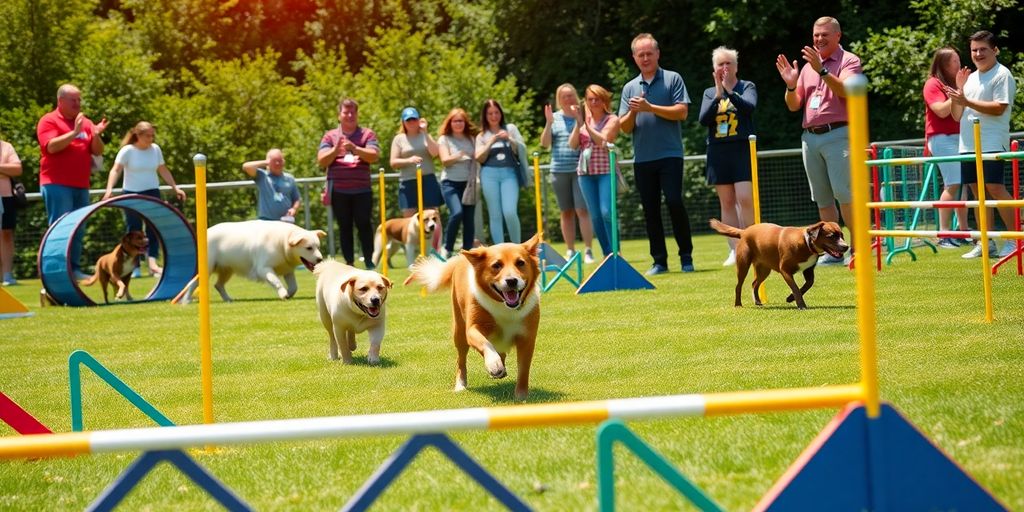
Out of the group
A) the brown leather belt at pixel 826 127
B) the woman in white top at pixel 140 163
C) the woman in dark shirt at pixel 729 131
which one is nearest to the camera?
the brown leather belt at pixel 826 127

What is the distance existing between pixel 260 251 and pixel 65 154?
9.16 ft

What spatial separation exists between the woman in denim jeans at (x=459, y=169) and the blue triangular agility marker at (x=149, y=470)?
33.2ft

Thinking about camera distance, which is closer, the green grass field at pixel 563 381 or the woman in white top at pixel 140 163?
the green grass field at pixel 563 381

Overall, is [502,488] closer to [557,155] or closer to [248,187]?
[557,155]

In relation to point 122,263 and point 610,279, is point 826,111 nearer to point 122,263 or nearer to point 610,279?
point 610,279

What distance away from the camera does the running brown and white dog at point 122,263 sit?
13117mm

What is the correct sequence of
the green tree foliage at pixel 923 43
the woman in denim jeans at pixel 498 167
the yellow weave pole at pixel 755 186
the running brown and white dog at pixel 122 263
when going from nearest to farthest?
the yellow weave pole at pixel 755 186
the woman in denim jeans at pixel 498 167
the running brown and white dog at pixel 122 263
the green tree foliage at pixel 923 43

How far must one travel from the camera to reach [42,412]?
601 cm

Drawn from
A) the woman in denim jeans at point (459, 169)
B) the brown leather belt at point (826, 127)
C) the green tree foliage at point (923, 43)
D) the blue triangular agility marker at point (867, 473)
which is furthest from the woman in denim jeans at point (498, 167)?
the blue triangular agility marker at point (867, 473)

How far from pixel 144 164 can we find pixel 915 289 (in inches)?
355

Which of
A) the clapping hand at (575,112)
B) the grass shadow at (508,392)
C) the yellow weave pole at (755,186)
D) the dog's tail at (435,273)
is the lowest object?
the grass shadow at (508,392)

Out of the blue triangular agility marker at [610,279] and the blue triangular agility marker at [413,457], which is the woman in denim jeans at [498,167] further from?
the blue triangular agility marker at [413,457]

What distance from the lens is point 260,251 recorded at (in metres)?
12.2

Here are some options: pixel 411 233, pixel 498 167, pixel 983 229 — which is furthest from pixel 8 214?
pixel 983 229
